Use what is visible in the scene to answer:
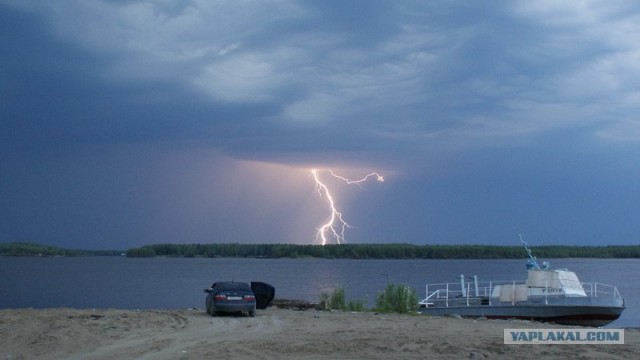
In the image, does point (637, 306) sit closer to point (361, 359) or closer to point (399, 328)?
point (399, 328)

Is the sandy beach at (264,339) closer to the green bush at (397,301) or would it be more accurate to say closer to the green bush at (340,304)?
the green bush at (397,301)

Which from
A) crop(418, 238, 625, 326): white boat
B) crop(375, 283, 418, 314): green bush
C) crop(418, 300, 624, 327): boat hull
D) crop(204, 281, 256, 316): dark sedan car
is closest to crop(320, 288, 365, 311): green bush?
crop(375, 283, 418, 314): green bush

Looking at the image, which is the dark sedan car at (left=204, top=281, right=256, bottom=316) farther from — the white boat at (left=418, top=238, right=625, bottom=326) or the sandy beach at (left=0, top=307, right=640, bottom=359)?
the white boat at (left=418, top=238, right=625, bottom=326)

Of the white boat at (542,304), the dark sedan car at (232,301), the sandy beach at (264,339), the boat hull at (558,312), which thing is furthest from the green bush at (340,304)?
the dark sedan car at (232,301)

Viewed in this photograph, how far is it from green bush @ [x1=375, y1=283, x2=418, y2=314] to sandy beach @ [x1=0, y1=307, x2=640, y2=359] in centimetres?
559

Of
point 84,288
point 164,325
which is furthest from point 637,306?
point 84,288

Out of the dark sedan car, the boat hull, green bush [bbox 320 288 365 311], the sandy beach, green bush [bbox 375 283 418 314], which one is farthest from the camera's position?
green bush [bbox 320 288 365 311]

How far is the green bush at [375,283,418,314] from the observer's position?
109 ft

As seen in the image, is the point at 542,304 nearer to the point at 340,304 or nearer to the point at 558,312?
the point at 558,312

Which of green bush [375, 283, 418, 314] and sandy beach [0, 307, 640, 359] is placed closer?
sandy beach [0, 307, 640, 359]

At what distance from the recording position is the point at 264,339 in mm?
20406

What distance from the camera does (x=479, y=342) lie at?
785 inches

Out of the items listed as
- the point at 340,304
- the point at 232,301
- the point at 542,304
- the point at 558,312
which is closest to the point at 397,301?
the point at 340,304

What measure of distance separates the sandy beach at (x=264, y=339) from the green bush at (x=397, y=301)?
5.59 meters
